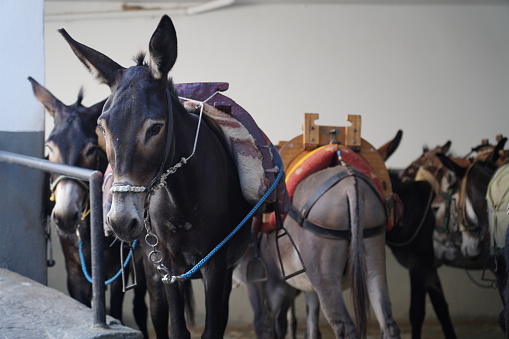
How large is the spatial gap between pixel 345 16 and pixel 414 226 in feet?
8.68

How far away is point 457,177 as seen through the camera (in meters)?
6.59

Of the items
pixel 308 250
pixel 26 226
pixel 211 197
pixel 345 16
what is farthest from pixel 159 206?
pixel 345 16

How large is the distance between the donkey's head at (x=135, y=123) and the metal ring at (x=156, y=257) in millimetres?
537

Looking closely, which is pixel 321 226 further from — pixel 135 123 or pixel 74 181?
pixel 135 123

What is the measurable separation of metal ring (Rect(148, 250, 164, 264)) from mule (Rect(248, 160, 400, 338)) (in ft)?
4.64

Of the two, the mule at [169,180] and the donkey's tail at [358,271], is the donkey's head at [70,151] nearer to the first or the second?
the mule at [169,180]

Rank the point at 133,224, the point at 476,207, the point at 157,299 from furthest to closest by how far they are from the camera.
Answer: the point at 476,207 < the point at 157,299 < the point at 133,224

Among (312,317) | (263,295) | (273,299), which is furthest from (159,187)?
(263,295)

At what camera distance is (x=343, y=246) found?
471cm

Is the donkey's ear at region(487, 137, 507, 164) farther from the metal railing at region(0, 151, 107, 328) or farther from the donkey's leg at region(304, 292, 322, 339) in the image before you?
the metal railing at region(0, 151, 107, 328)

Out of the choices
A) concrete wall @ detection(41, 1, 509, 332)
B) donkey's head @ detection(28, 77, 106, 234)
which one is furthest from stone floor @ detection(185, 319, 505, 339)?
donkey's head @ detection(28, 77, 106, 234)

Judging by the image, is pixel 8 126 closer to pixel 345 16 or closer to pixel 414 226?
pixel 414 226

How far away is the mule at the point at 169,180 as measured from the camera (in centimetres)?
304

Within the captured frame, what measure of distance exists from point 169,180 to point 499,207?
2899 mm
